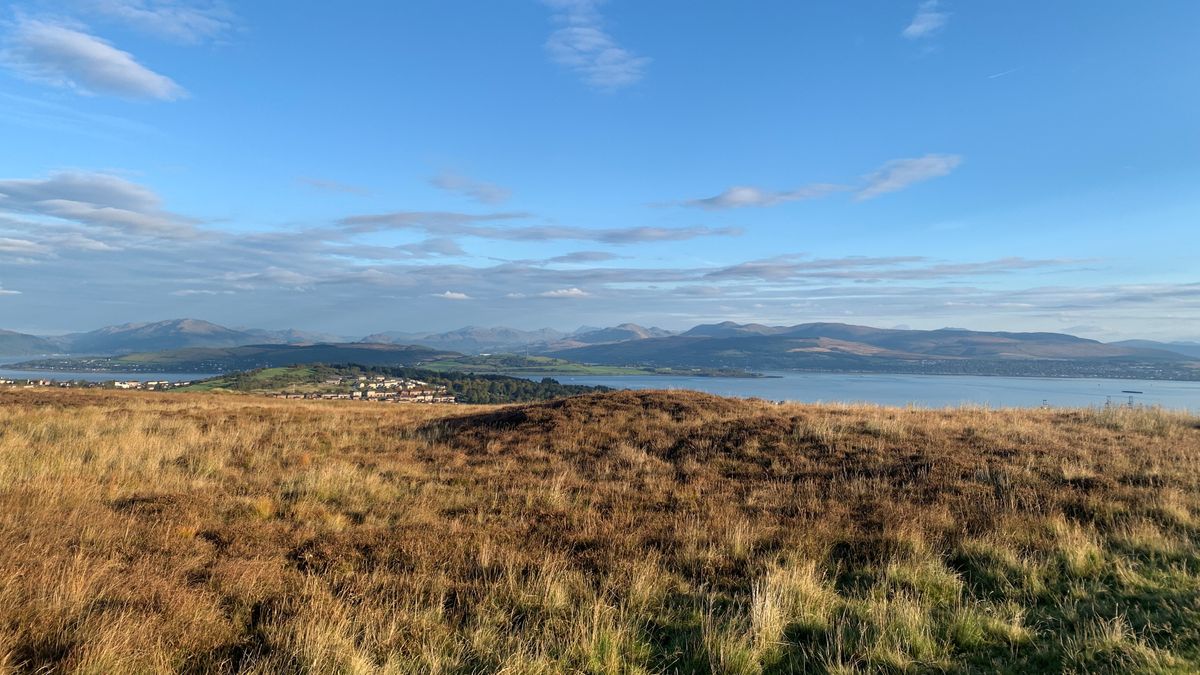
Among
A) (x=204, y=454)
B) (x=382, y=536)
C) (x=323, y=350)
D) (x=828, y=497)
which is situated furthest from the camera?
(x=323, y=350)

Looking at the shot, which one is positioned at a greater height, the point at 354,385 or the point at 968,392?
the point at 354,385

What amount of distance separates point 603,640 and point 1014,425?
17.0 m

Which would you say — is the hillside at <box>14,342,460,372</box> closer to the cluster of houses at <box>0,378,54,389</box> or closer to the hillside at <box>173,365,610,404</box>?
the hillside at <box>173,365,610,404</box>

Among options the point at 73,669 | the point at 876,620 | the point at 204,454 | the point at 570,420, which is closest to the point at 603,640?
the point at 876,620

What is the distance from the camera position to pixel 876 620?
5.06 meters

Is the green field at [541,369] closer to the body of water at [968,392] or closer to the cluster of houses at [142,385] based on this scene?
the body of water at [968,392]

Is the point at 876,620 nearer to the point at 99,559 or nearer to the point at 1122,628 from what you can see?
the point at 1122,628

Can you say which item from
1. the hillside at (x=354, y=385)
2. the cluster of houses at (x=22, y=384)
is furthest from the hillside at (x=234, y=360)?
the cluster of houses at (x=22, y=384)

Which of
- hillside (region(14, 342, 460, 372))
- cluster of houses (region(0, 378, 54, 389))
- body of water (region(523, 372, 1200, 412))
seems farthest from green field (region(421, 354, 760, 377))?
cluster of houses (region(0, 378, 54, 389))

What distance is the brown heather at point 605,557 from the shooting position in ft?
14.6

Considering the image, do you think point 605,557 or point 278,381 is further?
point 278,381

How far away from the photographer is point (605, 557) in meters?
6.86

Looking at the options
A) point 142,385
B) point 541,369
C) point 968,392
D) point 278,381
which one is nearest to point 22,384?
point 142,385

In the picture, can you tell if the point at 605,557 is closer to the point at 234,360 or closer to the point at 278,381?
the point at 278,381
